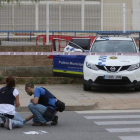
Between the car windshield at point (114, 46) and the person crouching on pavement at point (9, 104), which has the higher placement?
the car windshield at point (114, 46)

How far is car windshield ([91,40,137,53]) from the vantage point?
16.9 metres

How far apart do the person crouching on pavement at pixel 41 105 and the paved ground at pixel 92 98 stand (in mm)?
2230

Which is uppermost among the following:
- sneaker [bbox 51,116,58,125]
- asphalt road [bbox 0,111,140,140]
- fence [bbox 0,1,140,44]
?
fence [bbox 0,1,140,44]

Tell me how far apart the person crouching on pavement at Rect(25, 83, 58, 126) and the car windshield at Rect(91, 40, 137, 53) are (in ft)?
20.1

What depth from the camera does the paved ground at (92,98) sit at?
45.1 feet

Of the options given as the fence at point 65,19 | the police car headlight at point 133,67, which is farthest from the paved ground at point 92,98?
the fence at point 65,19

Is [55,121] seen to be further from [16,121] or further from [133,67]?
[133,67]

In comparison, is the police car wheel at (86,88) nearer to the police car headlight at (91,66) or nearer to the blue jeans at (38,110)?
the police car headlight at (91,66)

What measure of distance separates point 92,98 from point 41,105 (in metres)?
4.02

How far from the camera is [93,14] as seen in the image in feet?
84.6

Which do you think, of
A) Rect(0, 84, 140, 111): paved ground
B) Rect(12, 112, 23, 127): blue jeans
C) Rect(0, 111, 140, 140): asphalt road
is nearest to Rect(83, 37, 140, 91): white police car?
Rect(0, 84, 140, 111): paved ground

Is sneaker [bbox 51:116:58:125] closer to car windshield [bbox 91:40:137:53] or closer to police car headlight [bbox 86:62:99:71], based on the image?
police car headlight [bbox 86:62:99:71]

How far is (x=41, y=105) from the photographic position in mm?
11047

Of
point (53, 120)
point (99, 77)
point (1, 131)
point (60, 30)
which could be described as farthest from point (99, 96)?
point (60, 30)
